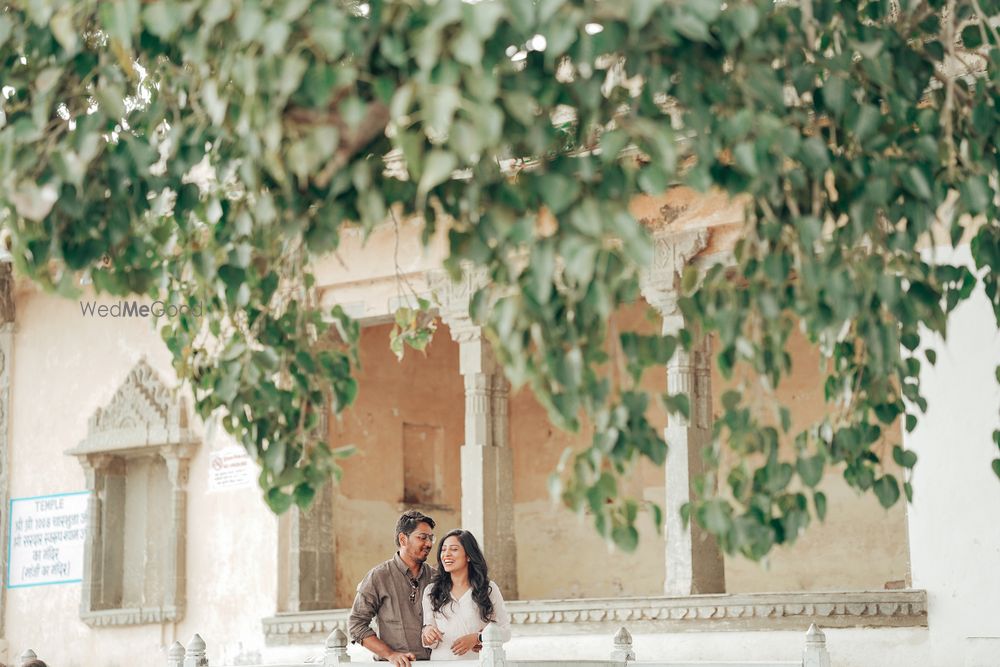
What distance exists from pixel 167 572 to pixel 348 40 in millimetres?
8542

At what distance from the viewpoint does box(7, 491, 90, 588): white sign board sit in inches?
459

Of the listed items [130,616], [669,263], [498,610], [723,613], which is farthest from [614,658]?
[130,616]

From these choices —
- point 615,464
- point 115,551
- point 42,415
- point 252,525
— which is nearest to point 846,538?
point 252,525

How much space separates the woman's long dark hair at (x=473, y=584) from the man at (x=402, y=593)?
0.24 m

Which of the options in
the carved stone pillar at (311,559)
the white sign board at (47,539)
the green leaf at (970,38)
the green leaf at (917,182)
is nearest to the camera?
the green leaf at (917,182)

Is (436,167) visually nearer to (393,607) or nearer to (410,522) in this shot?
(410,522)

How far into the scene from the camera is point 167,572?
1113 centimetres

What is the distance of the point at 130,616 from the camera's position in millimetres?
11164

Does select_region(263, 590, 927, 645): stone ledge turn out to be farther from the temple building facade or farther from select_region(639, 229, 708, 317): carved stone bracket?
select_region(639, 229, 708, 317): carved stone bracket

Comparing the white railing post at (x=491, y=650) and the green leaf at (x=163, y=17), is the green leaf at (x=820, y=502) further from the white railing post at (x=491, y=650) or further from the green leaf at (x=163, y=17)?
the white railing post at (x=491, y=650)

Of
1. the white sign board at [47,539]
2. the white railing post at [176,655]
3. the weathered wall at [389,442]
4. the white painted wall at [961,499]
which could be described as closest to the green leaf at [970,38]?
the white painted wall at [961,499]

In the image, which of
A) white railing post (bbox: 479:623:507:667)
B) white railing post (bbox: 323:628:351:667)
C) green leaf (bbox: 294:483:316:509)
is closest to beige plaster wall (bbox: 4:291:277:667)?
white railing post (bbox: 323:628:351:667)

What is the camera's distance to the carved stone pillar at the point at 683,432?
8930mm

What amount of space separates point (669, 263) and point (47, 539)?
17.8 feet
